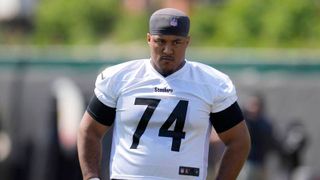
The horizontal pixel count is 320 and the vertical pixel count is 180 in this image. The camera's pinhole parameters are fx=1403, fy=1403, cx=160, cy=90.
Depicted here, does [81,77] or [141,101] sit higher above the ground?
[141,101]

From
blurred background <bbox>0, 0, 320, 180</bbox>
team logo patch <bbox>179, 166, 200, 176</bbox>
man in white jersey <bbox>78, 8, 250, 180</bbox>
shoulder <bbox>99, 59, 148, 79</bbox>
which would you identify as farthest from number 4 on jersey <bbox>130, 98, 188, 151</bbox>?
blurred background <bbox>0, 0, 320, 180</bbox>

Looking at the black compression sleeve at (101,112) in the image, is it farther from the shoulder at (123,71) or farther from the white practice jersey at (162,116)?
the shoulder at (123,71)

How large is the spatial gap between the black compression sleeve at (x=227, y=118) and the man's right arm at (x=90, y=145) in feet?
2.26

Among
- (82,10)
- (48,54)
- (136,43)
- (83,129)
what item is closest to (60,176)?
(48,54)

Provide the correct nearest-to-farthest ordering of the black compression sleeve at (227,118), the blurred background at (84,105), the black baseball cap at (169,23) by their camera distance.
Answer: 1. the black baseball cap at (169,23)
2. the black compression sleeve at (227,118)
3. the blurred background at (84,105)

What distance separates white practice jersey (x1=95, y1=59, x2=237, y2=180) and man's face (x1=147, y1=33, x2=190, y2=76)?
73mm

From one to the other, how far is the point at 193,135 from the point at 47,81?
15.3 meters

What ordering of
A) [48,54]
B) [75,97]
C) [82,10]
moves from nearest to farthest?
[75,97] → [48,54] → [82,10]

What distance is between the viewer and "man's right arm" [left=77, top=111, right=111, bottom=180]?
8.76 meters

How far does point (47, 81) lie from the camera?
23.8m

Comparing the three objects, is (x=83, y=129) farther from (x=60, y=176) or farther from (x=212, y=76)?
(x=60, y=176)

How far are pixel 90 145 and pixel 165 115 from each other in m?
0.53

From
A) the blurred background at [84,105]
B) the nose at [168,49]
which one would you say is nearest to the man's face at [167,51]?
the nose at [168,49]

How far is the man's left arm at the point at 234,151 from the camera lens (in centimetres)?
869
